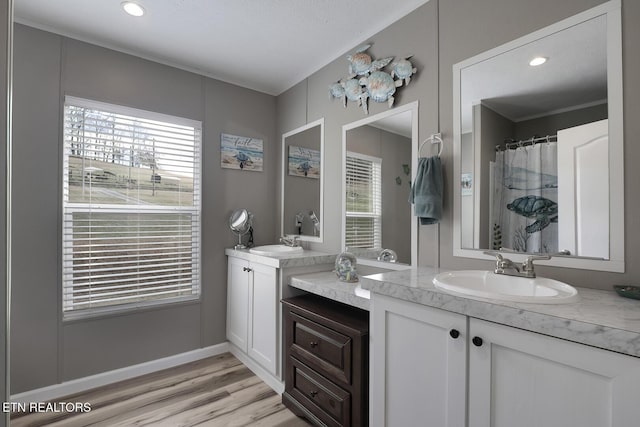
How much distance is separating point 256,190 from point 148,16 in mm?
Result: 1570

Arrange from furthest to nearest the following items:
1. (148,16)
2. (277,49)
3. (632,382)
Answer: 1. (277,49)
2. (148,16)
3. (632,382)

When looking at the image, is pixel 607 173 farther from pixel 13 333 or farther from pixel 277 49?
pixel 13 333

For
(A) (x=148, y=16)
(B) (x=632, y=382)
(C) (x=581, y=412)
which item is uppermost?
(A) (x=148, y=16)

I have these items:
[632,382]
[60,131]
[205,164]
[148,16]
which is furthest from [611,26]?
[60,131]

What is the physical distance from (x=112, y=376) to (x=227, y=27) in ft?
8.82

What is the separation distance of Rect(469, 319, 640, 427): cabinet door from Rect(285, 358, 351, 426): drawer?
29.1 inches

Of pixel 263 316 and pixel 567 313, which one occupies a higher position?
pixel 567 313

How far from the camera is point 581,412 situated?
0.84 metres

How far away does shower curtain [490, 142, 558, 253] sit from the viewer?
133cm

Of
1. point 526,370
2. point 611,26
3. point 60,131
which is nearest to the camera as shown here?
point 526,370

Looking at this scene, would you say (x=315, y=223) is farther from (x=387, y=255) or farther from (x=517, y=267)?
(x=517, y=267)

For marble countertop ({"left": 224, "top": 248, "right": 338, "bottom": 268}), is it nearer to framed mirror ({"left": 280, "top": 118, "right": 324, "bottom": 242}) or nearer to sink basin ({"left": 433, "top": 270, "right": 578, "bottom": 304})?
framed mirror ({"left": 280, "top": 118, "right": 324, "bottom": 242})

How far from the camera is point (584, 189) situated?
1.25 meters

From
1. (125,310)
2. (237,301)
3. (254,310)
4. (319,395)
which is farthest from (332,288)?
(125,310)
